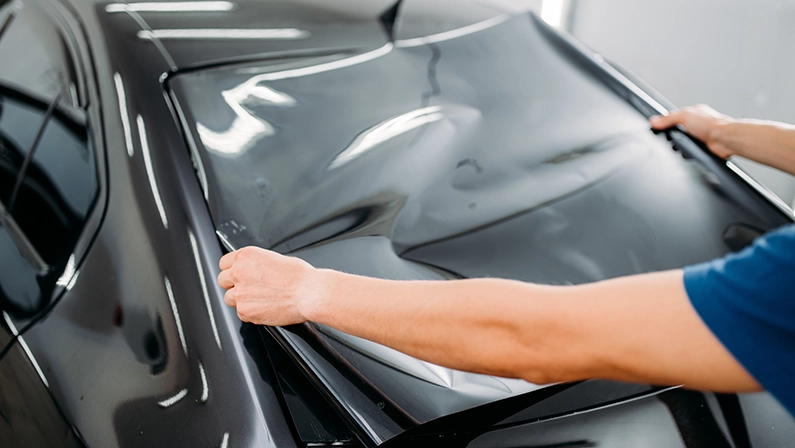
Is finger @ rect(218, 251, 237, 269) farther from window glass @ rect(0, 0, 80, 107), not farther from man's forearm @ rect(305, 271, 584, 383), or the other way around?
window glass @ rect(0, 0, 80, 107)

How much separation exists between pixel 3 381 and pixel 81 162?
1.43 feet

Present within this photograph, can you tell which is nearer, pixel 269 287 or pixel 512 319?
pixel 512 319

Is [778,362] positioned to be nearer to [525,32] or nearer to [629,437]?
[629,437]

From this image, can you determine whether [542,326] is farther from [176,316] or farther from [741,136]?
[741,136]

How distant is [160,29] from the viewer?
4.49ft

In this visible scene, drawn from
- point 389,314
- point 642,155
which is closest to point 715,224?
point 642,155

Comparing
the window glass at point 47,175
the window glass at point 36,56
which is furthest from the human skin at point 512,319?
the window glass at point 36,56

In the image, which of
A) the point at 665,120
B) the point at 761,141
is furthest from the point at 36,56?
the point at 761,141

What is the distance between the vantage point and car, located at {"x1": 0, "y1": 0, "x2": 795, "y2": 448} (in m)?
0.90

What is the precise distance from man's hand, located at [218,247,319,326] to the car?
3 cm

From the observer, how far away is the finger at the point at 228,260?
995mm

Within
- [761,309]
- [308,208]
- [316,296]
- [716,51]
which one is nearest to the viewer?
[761,309]

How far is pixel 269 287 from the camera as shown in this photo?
95cm

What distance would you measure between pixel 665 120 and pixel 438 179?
0.62 m
